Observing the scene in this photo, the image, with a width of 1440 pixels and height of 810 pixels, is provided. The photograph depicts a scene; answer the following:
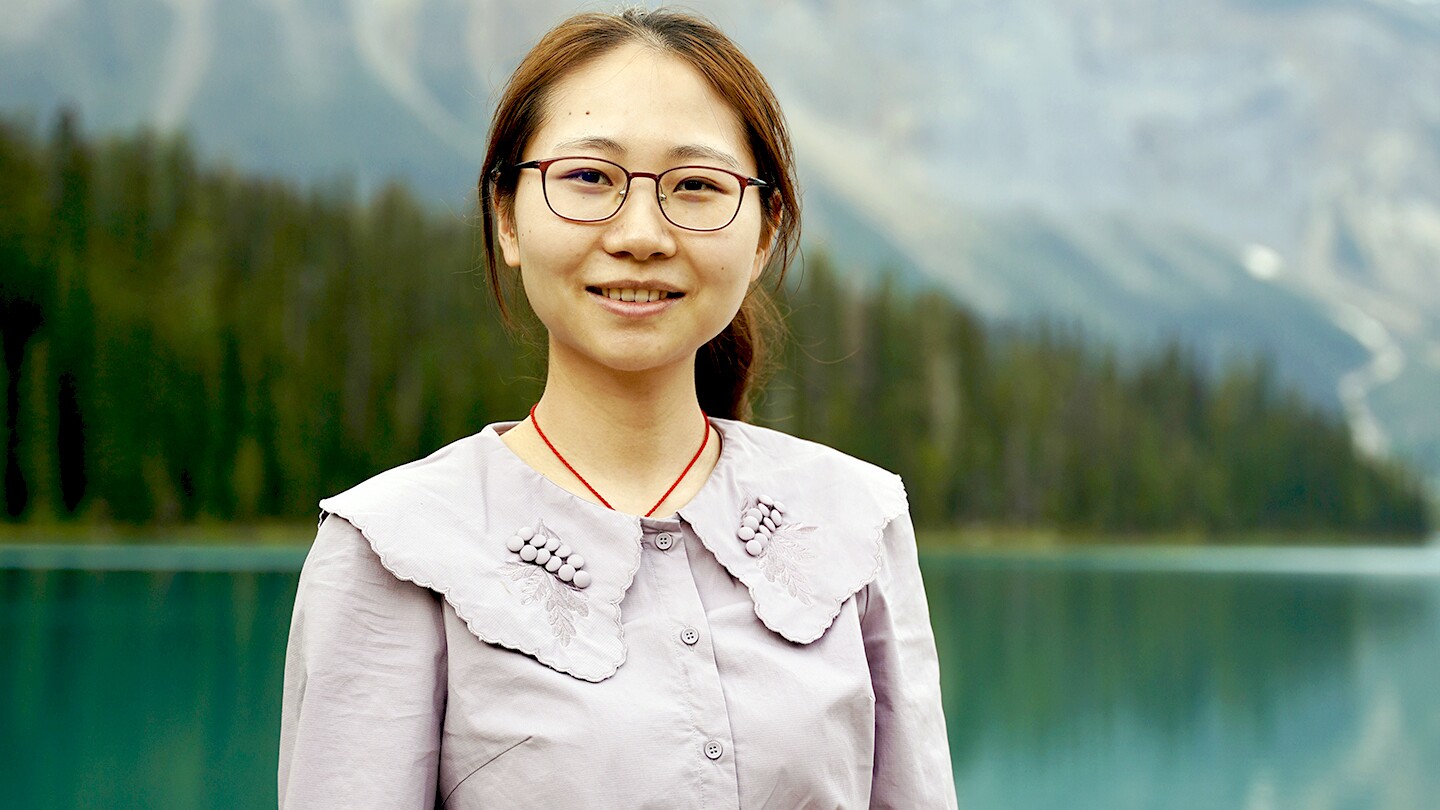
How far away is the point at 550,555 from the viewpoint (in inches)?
55.6

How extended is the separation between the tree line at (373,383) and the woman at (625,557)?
2860 centimetres

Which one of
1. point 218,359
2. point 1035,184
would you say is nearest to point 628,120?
point 218,359

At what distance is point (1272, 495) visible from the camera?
168 ft

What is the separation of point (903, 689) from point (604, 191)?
A: 0.59 m

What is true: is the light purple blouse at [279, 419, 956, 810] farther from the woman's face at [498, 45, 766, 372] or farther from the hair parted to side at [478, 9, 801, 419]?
the hair parted to side at [478, 9, 801, 419]

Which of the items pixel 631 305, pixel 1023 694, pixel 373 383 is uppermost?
pixel 631 305

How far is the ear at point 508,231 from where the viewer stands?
154 cm

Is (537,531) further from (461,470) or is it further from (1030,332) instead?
(1030,332)

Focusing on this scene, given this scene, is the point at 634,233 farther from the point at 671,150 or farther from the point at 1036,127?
the point at 1036,127

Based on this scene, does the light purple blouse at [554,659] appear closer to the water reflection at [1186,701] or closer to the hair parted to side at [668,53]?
the hair parted to side at [668,53]

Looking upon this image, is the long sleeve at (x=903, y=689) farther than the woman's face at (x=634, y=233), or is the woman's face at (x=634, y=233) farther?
the long sleeve at (x=903, y=689)

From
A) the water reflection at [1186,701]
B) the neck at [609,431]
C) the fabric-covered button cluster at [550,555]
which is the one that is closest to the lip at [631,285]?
the neck at [609,431]

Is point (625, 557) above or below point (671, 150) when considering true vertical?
below

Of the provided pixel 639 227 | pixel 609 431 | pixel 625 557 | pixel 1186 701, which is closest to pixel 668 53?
pixel 639 227
